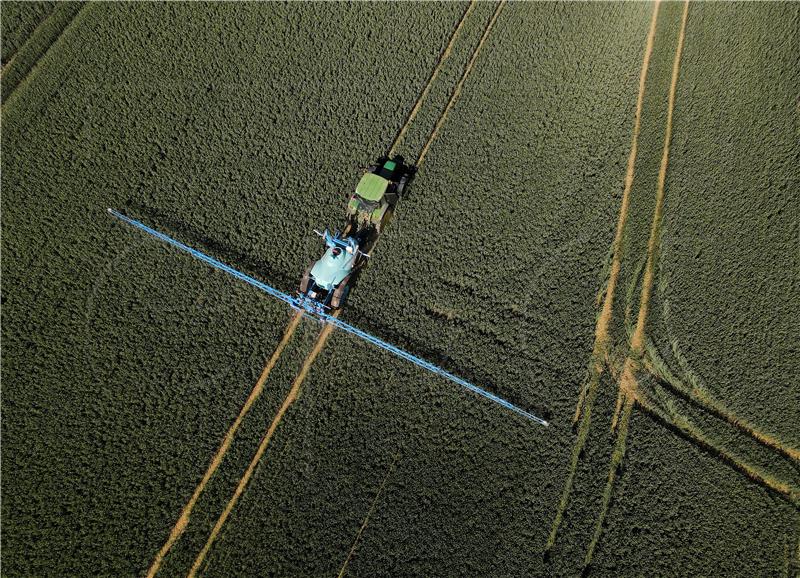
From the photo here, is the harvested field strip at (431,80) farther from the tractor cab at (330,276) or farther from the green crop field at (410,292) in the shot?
the tractor cab at (330,276)

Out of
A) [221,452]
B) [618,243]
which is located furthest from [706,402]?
[221,452]

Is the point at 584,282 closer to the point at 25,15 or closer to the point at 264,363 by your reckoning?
the point at 264,363

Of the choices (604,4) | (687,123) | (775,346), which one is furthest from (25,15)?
(775,346)

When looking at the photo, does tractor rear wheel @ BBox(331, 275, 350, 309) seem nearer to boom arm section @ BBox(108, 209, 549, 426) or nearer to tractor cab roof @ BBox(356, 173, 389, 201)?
boom arm section @ BBox(108, 209, 549, 426)

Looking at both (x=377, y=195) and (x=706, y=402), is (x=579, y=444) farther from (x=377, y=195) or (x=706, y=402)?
(x=377, y=195)

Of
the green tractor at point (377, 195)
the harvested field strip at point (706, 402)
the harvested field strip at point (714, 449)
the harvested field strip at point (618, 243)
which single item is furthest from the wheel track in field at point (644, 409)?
the green tractor at point (377, 195)

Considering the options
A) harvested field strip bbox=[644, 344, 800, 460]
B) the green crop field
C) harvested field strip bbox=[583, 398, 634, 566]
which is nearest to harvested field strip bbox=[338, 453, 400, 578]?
the green crop field
